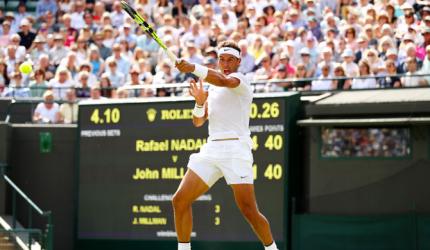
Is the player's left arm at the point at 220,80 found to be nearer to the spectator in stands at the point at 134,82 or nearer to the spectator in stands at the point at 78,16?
the spectator in stands at the point at 134,82

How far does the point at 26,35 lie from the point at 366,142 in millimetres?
9366

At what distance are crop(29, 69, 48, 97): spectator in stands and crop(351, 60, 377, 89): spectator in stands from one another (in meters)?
5.75

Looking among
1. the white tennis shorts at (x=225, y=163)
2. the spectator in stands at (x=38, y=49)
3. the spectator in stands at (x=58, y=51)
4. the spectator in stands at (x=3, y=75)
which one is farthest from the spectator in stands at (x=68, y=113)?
the white tennis shorts at (x=225, y=163)

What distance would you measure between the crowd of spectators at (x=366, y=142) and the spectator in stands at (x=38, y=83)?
5694mm

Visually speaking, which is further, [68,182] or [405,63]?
[68,182]

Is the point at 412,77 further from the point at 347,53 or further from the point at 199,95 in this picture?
the point at 199,95

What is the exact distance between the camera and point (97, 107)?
18594 mm

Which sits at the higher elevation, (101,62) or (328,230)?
(101,62)

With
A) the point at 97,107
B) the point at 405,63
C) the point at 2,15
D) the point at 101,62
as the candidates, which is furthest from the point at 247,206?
the point at 2,15

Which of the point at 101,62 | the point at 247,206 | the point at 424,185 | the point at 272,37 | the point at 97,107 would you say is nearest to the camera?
the point at 247,206

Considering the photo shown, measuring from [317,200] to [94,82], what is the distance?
5.46 metres

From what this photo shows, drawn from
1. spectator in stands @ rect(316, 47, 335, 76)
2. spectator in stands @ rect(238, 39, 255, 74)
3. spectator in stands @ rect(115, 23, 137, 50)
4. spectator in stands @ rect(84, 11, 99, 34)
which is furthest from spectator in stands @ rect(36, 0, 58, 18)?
spectator in stands @ rect(316, 47, 335, 76)

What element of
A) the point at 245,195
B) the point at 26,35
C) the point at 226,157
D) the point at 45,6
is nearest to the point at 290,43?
the point at 26,35

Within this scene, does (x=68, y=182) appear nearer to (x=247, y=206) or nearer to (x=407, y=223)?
(x=407, y=223)
